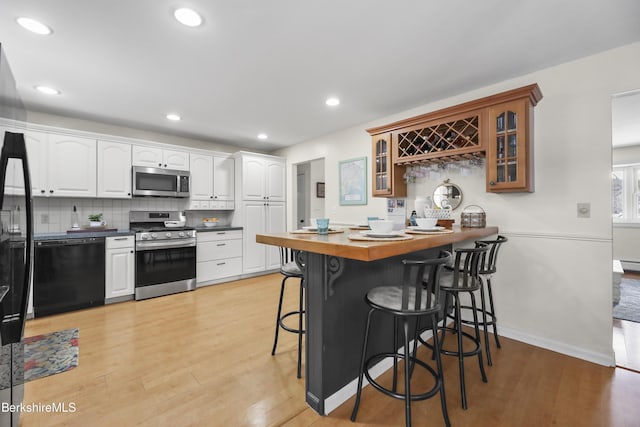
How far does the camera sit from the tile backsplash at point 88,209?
3.46m

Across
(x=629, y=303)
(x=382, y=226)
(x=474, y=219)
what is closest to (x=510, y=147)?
(x=474, y=219)

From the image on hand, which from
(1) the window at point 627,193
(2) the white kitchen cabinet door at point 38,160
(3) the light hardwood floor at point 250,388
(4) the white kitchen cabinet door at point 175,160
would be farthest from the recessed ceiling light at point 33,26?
(1) the window at point 627,193

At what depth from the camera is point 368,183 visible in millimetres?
3900

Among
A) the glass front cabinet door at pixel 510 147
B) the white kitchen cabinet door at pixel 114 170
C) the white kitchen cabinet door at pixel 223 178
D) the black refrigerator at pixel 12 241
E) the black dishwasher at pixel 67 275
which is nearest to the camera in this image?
the black refrigerator at pixel 12 241

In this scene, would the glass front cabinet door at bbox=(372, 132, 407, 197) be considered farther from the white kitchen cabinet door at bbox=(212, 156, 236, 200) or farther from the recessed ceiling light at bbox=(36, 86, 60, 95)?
the recessed ceiling light at bbox=(36, 86, 60, 95)

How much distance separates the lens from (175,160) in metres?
4.22

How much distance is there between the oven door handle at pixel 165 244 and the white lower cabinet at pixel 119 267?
0.10 m

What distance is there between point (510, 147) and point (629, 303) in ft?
9.45

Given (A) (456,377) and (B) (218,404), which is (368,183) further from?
(B) (218,404)

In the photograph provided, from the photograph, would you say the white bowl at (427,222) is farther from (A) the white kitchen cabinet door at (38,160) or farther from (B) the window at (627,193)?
(B) the window at (627,193)

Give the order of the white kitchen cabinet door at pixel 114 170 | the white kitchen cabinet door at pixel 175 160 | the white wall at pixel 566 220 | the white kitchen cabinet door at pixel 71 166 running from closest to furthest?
the white wall at pixel 566 220, the white kitchen cabinet door at pixel 71 166, the white kitchen cabinet door at pixel 114 170, the white kitchen cabinet door at pixel 175 160

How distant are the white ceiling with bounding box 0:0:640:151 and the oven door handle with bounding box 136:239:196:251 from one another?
1695mm

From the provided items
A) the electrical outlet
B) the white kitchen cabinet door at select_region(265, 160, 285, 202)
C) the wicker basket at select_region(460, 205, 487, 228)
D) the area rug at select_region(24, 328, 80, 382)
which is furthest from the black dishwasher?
the electrical outlet

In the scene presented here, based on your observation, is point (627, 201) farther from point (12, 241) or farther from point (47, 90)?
point (47, 90)
